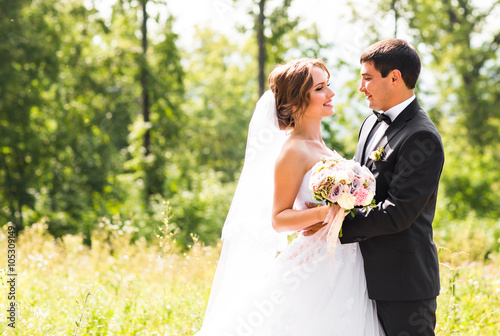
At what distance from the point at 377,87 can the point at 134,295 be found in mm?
3493

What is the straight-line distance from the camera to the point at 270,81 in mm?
3697

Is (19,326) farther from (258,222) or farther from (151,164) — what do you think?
(151,164)

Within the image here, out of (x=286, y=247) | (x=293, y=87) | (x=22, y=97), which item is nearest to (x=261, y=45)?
(x=22, y=97)

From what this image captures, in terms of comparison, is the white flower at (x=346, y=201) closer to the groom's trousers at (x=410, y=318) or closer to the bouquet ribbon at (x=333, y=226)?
the bouquet ribbon at (x=333, y=226)

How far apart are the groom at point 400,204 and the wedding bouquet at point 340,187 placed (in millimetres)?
129

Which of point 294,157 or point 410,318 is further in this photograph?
point 294,157

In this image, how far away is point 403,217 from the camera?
2945mm

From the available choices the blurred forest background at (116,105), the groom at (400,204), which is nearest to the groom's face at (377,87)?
the groom at (400,204)

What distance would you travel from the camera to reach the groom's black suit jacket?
2.97 meters

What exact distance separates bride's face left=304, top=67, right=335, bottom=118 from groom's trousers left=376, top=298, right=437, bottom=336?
1.40 metres

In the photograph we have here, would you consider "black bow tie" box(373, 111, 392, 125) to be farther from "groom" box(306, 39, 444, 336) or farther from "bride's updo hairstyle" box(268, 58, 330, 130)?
"bride's updo hairstyle" box(268, 58, 330, 130)

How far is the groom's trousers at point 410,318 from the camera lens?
3084mm

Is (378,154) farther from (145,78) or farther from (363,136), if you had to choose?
(145,78)

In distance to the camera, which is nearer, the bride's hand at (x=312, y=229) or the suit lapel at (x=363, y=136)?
the bride's hand at (x=312, y=229)
